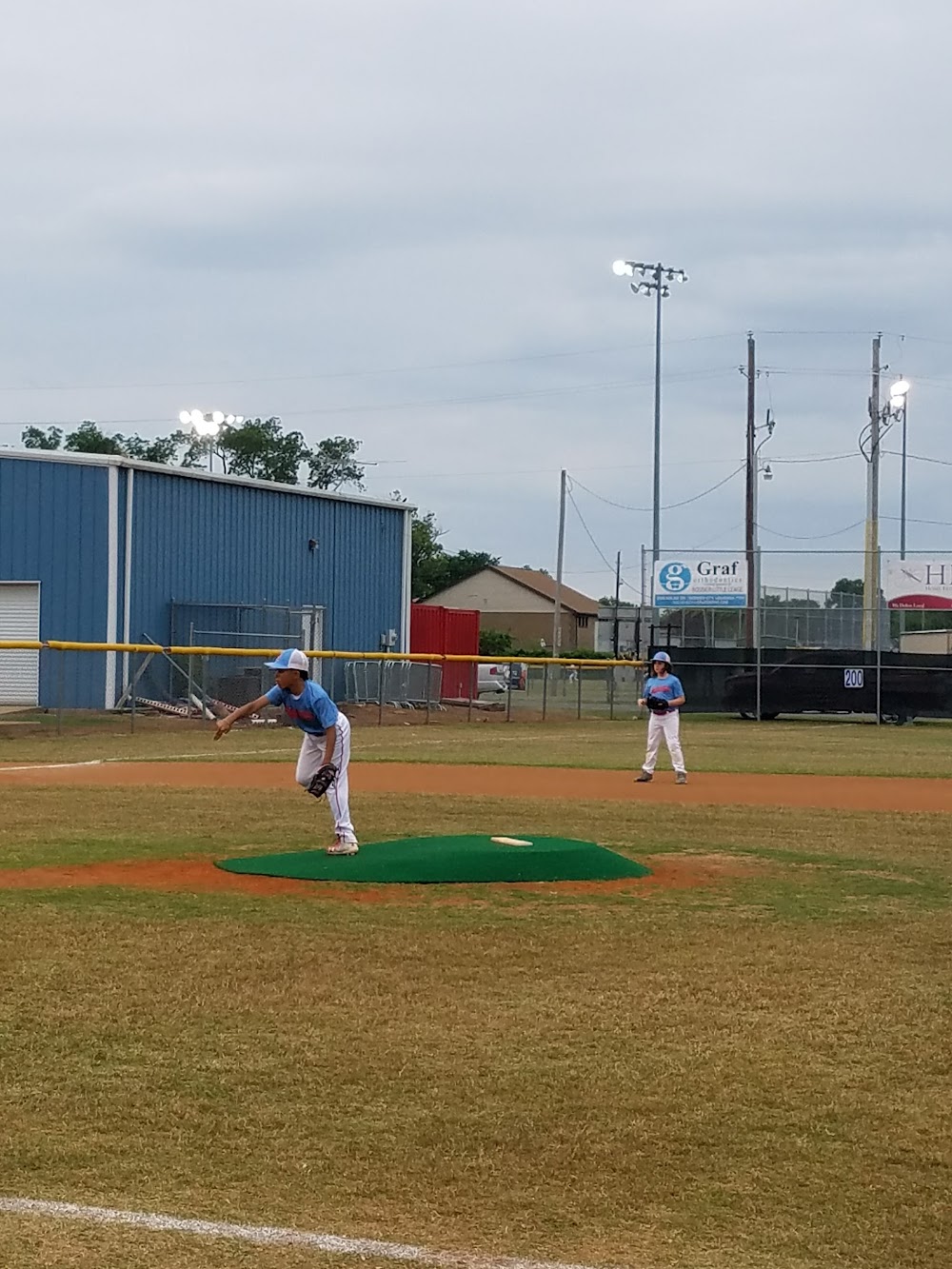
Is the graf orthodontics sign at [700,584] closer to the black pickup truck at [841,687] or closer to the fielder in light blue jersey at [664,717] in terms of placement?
the black pickup truck at [841,687]

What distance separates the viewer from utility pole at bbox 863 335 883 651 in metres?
41.1

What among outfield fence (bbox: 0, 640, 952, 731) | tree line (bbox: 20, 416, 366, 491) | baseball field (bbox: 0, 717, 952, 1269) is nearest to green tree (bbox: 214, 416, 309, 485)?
tree line (bbox: 20, 416, 366, 491)

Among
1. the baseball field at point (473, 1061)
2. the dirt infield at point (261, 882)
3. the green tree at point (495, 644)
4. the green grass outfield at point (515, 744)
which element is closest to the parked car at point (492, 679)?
the green grass outfield at point (515, 744)

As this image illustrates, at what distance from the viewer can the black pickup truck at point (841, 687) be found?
39.5 meters

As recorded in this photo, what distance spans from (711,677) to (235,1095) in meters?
35.8

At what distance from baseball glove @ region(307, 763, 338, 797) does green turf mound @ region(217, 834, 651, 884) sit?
0.53 m

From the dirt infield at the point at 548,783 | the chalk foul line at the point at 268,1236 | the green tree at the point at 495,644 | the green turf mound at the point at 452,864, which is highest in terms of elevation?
the green tree at the point at 495,644

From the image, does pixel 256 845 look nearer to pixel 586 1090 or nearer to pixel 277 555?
pixel 586 1090

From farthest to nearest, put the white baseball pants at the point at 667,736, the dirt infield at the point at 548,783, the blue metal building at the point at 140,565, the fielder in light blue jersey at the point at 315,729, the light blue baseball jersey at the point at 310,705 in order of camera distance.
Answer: the blue metal building at the point at 140,565 → the white baseball pants at the point at 667,736 → the dirt infield at the point at 548,783 → the light blue baseball jersey at the point at 310,705 → the fielder in light blue jersey at the point at 315,729

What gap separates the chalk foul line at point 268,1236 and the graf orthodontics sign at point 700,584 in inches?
1572

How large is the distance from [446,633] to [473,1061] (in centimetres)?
4333

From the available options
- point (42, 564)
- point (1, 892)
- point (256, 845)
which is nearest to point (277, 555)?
point (42, 564)

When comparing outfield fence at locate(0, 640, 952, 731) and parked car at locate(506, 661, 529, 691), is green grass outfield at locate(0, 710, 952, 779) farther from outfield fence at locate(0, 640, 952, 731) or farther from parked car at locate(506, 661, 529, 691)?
parked car at locate(506, 661, 529, 691)

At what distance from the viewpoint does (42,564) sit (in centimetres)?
3559
